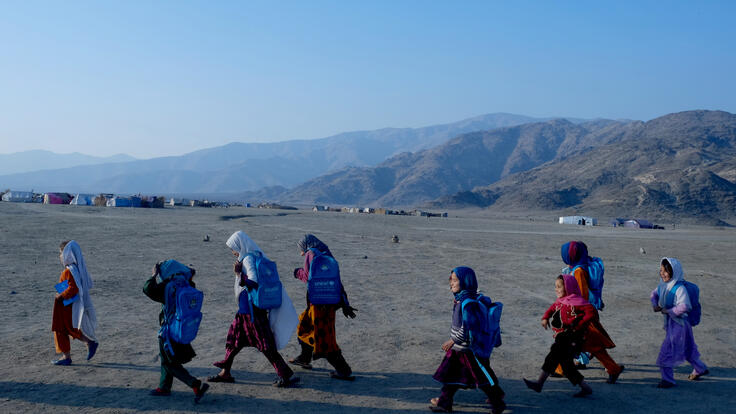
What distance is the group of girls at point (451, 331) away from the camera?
5.14m

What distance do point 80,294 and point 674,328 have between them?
6.63 meters

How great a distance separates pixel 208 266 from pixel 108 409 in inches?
374

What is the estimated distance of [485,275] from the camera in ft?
48.9

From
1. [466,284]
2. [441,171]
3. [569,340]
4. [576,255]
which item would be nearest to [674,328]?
[576,255]

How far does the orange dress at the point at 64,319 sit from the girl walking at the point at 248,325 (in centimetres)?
176

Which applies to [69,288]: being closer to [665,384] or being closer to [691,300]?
[665,384]

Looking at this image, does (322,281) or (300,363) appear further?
(300,363)

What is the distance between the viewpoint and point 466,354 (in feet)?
16.9

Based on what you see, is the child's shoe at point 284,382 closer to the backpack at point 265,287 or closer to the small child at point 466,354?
the backpack at point 265,287

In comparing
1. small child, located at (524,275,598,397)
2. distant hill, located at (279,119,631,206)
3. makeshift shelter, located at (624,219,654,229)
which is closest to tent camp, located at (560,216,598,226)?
makeshift shelter, located at (624,219,654,229)

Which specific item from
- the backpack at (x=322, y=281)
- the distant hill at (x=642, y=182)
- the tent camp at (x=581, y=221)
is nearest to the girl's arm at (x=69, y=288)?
the backpack at (x=322, y=281)

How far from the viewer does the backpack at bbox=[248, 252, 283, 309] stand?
569 cm

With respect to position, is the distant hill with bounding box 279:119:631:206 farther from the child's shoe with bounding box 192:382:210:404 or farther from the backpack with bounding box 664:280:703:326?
the child's shoe with bounding box 192:382:210:404

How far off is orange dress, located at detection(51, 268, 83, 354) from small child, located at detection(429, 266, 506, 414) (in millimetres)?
4070
